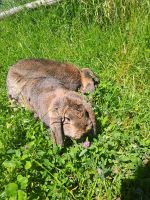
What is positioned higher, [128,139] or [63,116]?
[63,116]

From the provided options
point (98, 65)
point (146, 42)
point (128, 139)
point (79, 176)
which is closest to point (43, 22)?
point (98, 65)

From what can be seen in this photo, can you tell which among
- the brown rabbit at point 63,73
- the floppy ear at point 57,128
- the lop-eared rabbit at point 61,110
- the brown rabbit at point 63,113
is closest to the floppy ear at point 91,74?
the brown rabbit at point 63,73

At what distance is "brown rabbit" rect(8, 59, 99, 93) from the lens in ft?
17.9

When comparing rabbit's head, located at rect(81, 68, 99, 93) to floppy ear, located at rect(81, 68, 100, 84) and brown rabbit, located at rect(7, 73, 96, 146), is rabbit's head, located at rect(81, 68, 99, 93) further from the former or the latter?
brown rabbit, located at rect(7, 73, 96, 146)

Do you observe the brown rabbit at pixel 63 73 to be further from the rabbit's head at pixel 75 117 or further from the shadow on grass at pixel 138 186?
the shadow on grass at pixel 138 186

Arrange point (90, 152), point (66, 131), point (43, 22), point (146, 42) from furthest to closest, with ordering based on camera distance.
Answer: point (43, 22) → point (146, 42) → point (66, 131) → point (90, 152)

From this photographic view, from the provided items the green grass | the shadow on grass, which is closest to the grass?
the shadow on grass

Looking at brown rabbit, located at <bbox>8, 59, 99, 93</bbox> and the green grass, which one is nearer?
brown rabbit, located at <bbox>8, 59, 99, 93</bbox>

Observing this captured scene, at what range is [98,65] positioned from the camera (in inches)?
236

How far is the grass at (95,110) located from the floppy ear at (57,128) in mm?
103

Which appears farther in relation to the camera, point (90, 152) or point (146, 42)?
point (146, 42)

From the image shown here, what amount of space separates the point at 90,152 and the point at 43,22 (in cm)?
385

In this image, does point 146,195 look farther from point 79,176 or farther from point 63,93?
point 63,93

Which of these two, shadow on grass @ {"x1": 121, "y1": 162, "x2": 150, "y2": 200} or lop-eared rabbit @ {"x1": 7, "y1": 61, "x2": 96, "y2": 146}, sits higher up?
lop-eared rabbit @ {"x1": 7, "y1": 61, "x2": 96, "y2": 146}
